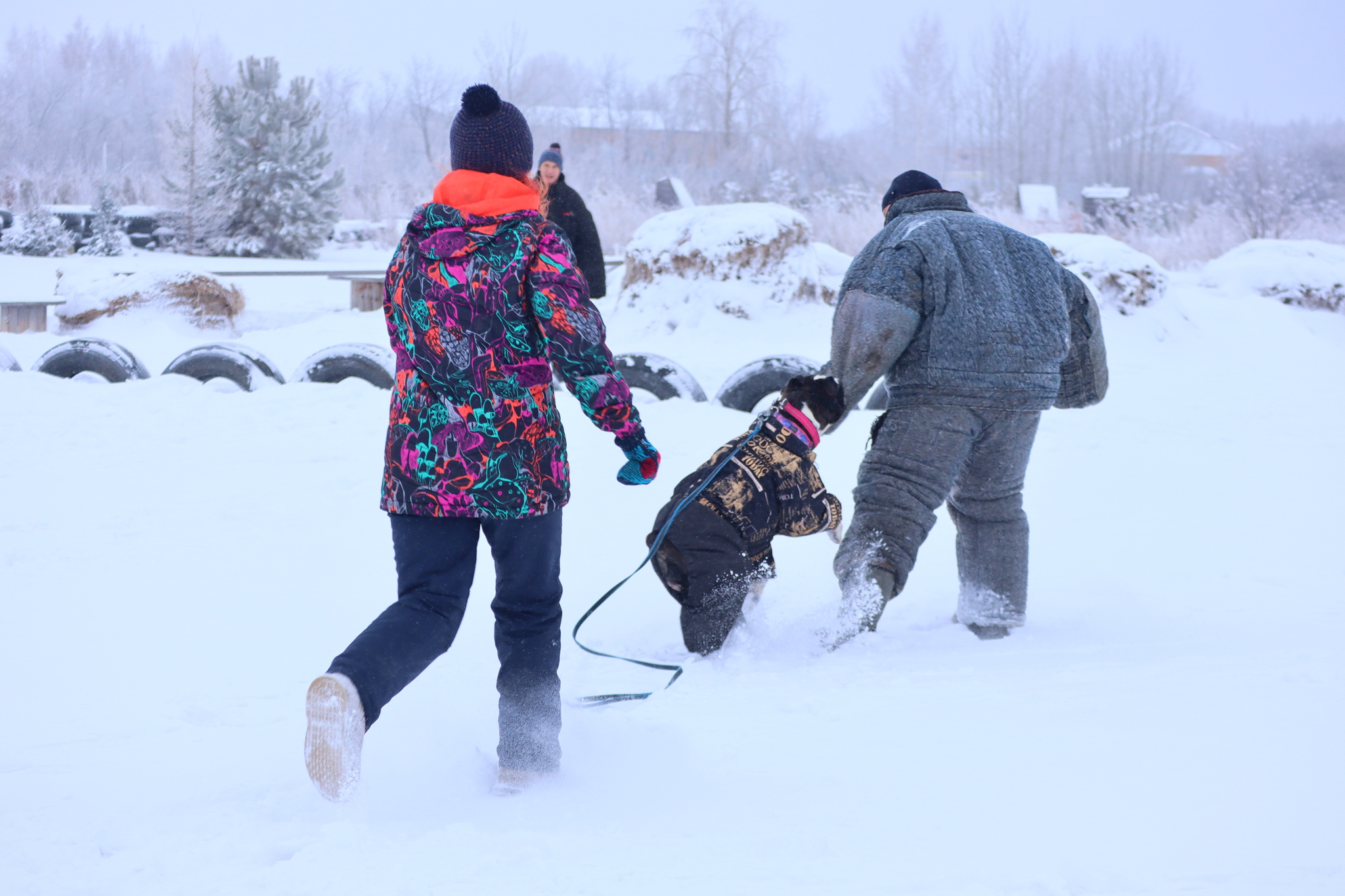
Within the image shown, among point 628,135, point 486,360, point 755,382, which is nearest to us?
point 486,360

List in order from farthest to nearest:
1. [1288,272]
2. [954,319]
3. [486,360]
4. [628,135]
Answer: [628,135]
[1288,272]
[954,319]
[486,360]

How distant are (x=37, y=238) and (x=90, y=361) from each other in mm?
16211

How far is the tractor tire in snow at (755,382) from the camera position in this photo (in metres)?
6.26

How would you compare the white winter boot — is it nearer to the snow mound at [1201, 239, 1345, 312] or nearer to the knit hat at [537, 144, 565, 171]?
the knit hat at [537, 144, 565, 171]

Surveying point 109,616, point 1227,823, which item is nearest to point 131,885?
point 109,616

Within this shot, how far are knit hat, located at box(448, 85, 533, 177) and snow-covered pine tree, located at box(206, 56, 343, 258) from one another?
71.4ft

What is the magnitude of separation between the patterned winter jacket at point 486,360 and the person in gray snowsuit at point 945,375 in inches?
43.8

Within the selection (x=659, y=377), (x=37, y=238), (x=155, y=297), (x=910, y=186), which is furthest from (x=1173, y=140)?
(x=910, y=186)

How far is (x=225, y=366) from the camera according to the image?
6.82 m

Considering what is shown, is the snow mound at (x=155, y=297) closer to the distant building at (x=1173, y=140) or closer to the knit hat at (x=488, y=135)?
the knit hat at (x=488, y=135)

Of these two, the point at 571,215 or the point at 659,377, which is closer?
the point at 571,215

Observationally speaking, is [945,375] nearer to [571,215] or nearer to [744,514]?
[744,514]

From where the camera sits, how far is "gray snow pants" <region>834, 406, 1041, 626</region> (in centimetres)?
290

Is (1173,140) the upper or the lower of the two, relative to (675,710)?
upper
